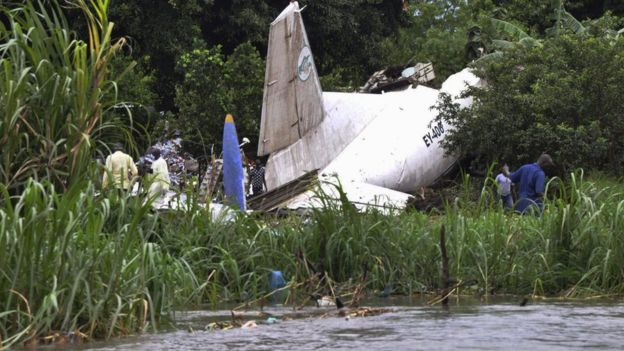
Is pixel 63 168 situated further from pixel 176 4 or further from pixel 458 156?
pixel 176 4

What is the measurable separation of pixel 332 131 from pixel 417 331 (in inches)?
619

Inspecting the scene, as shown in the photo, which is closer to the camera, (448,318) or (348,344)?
(348,344)

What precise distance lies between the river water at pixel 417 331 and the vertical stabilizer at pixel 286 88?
12.8m

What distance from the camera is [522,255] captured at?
11422 mm

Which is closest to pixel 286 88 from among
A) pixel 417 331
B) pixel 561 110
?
pixel 561 110

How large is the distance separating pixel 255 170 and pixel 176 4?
8.36m

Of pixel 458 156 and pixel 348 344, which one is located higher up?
pixel 458 156

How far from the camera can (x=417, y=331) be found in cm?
853

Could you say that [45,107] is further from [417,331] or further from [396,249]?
[396,249]

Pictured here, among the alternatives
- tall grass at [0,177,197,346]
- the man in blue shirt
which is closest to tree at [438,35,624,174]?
the man in blue shirt

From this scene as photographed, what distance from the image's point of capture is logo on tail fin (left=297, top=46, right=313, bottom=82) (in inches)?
925

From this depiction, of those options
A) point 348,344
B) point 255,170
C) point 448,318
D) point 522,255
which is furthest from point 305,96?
point 348,344

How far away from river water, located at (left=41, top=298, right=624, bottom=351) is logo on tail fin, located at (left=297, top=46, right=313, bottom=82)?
1343 cm

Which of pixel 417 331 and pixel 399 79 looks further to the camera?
pixel 399 79
